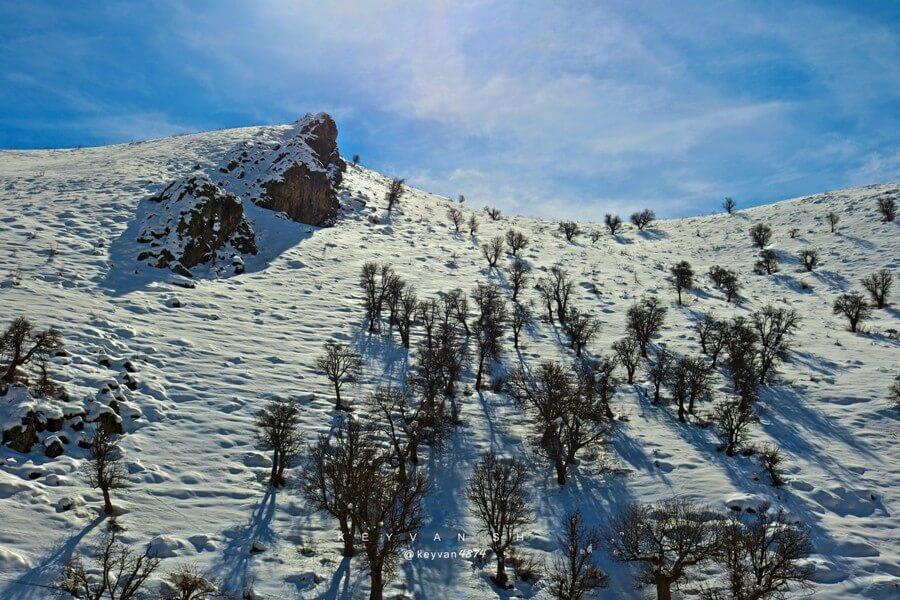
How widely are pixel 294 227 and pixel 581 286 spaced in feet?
138

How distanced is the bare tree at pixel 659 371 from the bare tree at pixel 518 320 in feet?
42.5

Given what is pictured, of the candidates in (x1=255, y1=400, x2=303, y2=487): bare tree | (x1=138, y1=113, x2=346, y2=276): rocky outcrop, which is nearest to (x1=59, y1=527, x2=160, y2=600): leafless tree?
(x1=255, y1=400, x2=303, y2=487): bare tree

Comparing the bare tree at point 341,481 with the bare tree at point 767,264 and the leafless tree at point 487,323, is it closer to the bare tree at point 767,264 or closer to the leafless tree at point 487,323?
the leafless tree at point 487,323

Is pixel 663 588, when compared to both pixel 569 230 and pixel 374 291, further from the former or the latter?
pixel 569 230

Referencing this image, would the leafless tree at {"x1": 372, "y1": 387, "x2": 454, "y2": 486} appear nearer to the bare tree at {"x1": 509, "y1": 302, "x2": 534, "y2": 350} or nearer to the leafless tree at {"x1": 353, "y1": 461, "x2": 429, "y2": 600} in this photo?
the leafless tree at {"x1": 353, "y1": 461, "x2": 429, "y2": 600}

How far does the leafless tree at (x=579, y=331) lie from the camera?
48.8 meters

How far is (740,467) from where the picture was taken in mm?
32375

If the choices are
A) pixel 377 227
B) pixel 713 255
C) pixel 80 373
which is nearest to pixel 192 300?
pixel 80 373

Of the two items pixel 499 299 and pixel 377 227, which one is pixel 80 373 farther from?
pixel 377 227

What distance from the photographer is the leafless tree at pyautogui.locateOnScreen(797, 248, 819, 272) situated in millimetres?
72250

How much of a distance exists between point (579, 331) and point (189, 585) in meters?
39.6

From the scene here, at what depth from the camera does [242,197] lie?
69500 mm

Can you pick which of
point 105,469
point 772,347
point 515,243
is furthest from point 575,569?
point 515,243

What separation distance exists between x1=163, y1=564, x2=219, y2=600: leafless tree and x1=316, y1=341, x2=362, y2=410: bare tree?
15356mm
